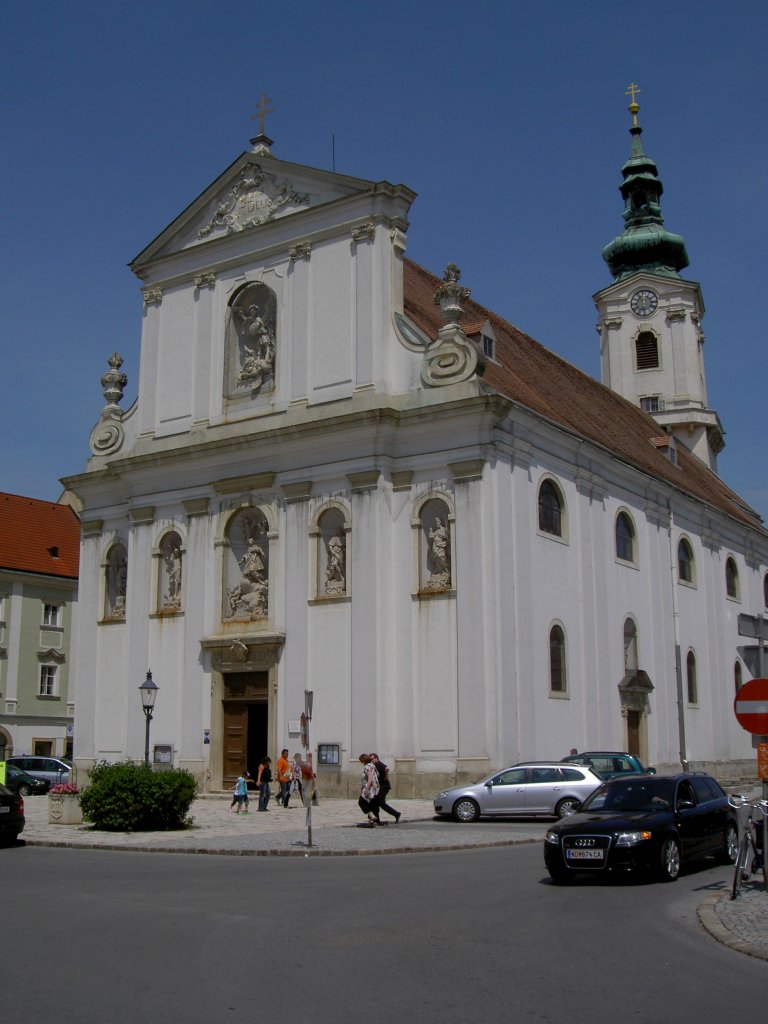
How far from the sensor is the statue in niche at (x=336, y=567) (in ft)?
101

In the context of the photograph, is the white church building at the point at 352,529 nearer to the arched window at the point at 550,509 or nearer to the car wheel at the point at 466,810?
the arched window at the point at 550,509

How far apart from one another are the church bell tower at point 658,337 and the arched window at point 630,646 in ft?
64.2

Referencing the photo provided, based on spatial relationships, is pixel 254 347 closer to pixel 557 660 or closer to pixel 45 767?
pixel 557 660

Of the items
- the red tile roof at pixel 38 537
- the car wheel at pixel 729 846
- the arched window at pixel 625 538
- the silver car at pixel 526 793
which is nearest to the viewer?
the car wheel at pixel 729 846

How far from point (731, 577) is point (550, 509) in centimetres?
1753

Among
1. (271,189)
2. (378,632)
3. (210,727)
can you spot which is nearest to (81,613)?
(210,727)

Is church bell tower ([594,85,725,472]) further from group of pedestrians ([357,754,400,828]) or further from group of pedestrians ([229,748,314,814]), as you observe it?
group of pedestrians ([357,754,400,828])

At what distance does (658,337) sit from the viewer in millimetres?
54969

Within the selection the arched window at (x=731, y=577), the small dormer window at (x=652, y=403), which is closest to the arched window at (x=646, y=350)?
the small dormer window at (x=652, y=403)

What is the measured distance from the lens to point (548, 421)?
3125cm


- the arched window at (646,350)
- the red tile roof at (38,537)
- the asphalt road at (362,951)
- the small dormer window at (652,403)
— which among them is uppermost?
the arched window at (646,350)

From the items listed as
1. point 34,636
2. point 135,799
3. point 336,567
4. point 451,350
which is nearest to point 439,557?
point 336,567

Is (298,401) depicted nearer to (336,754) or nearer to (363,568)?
(363,568)

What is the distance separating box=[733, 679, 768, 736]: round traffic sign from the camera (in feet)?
40.1
